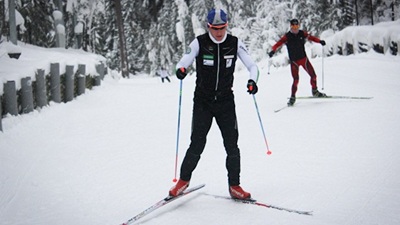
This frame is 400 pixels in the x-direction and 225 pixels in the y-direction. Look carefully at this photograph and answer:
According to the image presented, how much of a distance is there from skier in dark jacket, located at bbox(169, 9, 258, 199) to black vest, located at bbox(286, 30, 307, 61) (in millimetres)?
5567

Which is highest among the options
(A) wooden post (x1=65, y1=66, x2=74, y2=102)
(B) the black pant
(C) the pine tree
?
(C) the pine tree

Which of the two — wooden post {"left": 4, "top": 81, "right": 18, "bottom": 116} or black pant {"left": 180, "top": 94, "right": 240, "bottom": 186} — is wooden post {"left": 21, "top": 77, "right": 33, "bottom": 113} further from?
black pant {"left": 180, "top": 94, "right": 240, "bottom": 186}

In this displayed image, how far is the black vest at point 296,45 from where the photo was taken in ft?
30.1

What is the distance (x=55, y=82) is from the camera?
1004cm

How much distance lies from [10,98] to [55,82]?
2467 mm

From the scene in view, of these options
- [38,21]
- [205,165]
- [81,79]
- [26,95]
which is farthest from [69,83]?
[38,21]

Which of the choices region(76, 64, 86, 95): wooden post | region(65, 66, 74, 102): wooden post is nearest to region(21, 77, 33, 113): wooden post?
region(65, 66, 74, 102): wooden post

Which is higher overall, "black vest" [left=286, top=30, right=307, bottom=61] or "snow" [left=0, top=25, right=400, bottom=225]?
"black vest" [left=286, top=30, right=307, bottom=61]

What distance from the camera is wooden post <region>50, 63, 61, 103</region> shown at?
998 centimetres

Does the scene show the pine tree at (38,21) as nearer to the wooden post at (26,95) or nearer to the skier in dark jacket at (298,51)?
the wooden post at (26,95)

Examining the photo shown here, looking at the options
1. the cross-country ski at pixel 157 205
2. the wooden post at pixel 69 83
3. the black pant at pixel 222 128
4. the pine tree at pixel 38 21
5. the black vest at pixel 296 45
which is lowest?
the cross-country ski at pixel 157 205

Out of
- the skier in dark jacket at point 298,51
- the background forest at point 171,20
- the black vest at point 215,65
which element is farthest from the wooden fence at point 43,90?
the background forest at point 171,20

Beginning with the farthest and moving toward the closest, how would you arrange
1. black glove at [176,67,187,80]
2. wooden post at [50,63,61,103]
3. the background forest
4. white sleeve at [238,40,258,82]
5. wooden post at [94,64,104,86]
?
the background forest < wooden post at [94,64,104,86] < wooden post at [50,63,61,103] < white sleeve at [238,40,258,82] < black glove at [176,67,187,80]

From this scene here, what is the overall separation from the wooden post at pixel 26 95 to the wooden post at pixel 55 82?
1589mm
